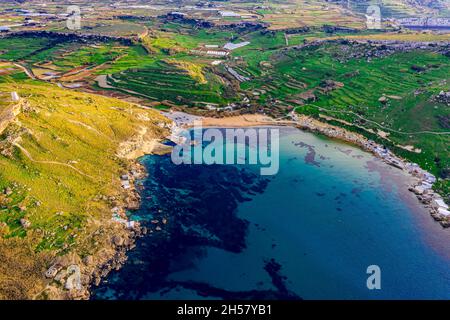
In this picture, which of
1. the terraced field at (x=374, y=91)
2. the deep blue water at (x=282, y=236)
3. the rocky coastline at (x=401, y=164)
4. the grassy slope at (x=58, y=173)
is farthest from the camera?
the terraced field at (x=374, y=91)

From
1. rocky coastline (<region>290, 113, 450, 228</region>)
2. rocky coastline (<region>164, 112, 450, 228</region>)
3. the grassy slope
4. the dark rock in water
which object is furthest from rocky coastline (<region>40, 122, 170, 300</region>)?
rocky coastline (<region>290, 113, 450, 228</region>)

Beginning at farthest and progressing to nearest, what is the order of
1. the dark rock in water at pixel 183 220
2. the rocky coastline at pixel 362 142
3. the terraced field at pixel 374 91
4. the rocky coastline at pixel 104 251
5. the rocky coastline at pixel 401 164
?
the terraced field at pixel 374 91 < the rocky coastline at pixel 362 142 < the rocky coastline at pixel 401 164 < the dark rock in water at pixel 183 220 < the rocky coastline at pixel 104 251

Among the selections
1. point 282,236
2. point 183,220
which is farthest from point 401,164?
point 183,220

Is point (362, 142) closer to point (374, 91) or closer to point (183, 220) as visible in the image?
point (374, 91)

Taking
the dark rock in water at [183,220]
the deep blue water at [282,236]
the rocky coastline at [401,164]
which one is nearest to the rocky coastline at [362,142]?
the rocky coastline at [401,164]

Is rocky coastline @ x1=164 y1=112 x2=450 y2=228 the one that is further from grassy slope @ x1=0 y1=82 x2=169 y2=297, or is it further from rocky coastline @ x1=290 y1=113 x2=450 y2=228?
grassy slope @ x1=0 y1=82 x2=169 y2=297

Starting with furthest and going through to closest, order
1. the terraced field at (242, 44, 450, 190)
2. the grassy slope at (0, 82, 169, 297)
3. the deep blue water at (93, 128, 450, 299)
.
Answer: the terraced field at (242, 44, 450, 190)
the grassy slope at (0, 82, 169, 297)
the deep blue water at (93, 128, 450, 299)

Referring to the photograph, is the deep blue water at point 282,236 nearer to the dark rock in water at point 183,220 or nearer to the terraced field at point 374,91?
the dark rock in water at point 183,220

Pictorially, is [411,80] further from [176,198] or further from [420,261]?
[176,198]

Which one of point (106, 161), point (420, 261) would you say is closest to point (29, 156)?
point (106, 161)
